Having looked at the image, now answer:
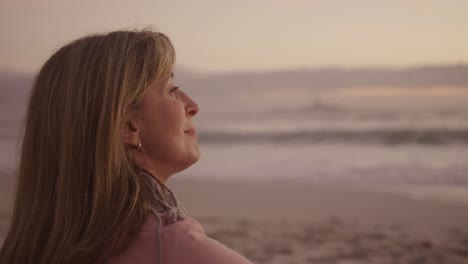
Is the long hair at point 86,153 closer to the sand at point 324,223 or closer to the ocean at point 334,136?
the sand at point 324,223

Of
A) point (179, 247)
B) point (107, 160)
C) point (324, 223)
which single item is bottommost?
point (324, 223)

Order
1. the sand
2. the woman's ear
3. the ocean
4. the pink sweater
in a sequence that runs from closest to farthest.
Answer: the pink sweater, the woman's ear, the sand, the ocean

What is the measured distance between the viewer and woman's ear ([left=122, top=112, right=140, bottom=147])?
146 cm

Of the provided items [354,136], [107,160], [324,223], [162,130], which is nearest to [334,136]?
[354,136]

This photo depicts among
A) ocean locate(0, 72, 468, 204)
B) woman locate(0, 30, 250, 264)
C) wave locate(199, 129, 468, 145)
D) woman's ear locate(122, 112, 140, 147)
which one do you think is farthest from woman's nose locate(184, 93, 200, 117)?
wave locate(199, 129, 468, 145)

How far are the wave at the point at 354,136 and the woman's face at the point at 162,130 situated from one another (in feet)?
47.8

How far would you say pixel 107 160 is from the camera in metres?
1.39

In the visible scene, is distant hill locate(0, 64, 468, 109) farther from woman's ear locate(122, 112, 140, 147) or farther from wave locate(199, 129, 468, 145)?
woman's ear locate(122, 112, 140, 147)

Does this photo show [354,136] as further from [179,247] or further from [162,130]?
[179,247]

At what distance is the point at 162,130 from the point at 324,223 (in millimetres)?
6196

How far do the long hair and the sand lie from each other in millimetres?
4357

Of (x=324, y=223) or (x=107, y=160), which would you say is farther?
(x=324, y=223)

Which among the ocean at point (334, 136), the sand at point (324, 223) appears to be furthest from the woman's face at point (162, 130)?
the ocean at point (334, 136)

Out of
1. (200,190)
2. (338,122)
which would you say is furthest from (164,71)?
(338,122)
